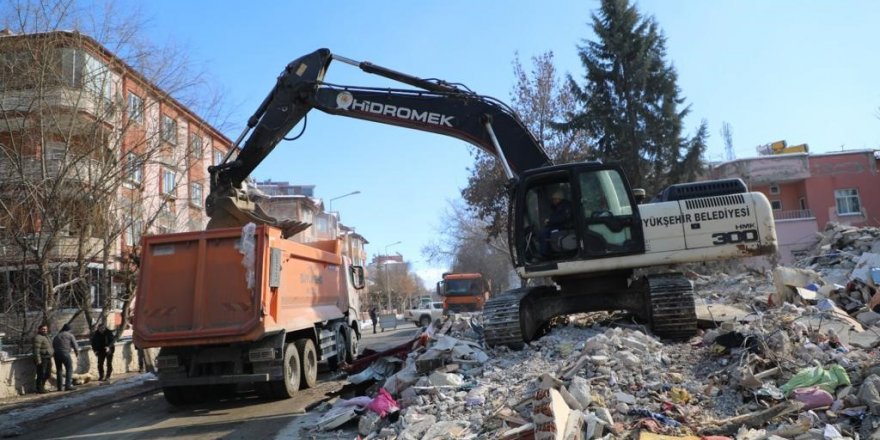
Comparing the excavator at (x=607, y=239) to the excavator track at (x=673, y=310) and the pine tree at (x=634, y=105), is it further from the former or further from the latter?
the pine tree at (x=634, y=105)

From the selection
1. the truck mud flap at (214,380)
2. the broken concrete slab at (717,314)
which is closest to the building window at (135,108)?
the truck mud flap at (214,380)

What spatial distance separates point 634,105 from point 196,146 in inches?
721

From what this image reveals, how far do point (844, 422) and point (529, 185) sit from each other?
4.99m

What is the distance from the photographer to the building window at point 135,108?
16219 mm

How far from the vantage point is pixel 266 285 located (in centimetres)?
923

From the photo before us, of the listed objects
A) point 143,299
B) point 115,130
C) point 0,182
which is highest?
point 115,130

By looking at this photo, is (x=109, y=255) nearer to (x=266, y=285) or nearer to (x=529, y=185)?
(x=266, y=285)

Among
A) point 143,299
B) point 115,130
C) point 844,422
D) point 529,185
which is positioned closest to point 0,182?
point 115,130

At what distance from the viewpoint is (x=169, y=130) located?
17.1 meters

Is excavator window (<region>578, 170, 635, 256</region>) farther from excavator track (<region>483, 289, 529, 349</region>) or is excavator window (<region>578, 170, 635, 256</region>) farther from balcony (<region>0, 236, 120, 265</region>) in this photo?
balcony (<region>0, 236, 120, 265</region>)

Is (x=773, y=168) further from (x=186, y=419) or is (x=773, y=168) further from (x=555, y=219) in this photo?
(x=186, y=419)

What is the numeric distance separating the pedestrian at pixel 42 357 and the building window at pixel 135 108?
19.1ft

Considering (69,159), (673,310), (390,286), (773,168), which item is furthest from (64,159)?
(390,286)

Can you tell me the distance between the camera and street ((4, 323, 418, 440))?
7.91 meters
